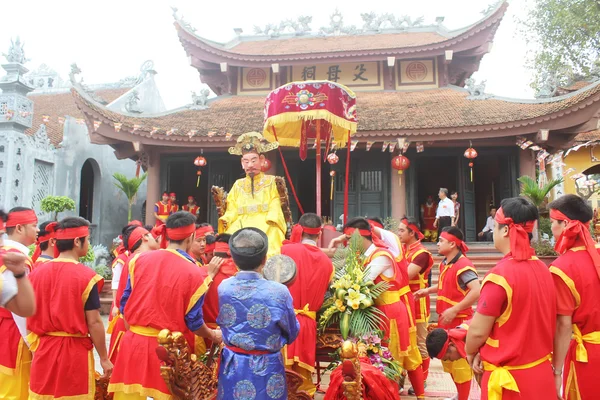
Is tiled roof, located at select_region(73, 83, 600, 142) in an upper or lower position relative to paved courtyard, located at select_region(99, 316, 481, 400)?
upper

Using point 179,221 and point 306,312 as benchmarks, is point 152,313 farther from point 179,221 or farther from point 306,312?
point 306,312

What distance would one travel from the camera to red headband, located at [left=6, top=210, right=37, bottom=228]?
368 cm

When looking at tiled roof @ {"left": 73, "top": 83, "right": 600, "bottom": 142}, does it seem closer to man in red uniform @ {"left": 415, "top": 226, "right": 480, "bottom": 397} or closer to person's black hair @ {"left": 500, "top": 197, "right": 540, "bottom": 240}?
man in red uniform @ {"left": 415, "top": 226, "right": 480, "bottom": 397}

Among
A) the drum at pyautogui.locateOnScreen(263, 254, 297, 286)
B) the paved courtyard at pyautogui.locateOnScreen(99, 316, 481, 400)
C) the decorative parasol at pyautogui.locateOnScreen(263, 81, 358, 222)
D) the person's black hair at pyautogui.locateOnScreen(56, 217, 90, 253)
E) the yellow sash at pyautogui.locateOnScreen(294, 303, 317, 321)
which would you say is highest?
the decorative parasol at pyautogui.locateOnScreen(263, 81, 358, 222)

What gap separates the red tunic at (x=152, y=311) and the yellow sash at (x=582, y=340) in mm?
2335

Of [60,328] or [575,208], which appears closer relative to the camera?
[575,208]

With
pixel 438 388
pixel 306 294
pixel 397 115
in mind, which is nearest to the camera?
pixel 306 294

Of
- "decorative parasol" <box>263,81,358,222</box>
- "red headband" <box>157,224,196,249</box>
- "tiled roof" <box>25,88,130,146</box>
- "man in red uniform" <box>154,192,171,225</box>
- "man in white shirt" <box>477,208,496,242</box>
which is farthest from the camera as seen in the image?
"tiled roof" <box>25,88,130,146</box>

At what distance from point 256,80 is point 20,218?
1222cm

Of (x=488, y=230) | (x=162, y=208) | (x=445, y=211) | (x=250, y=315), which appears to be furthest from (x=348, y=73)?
(x=250, y=315)

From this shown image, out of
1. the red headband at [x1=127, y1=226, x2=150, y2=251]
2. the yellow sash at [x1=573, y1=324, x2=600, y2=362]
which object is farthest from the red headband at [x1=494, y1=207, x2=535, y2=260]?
the red headband at [x1=127, y1=226, x2=150, y2=251]

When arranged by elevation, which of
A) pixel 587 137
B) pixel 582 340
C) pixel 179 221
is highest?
pixel 587 137

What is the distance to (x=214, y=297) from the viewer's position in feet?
11.9

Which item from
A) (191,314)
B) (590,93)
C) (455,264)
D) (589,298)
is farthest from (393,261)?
(590,93)
